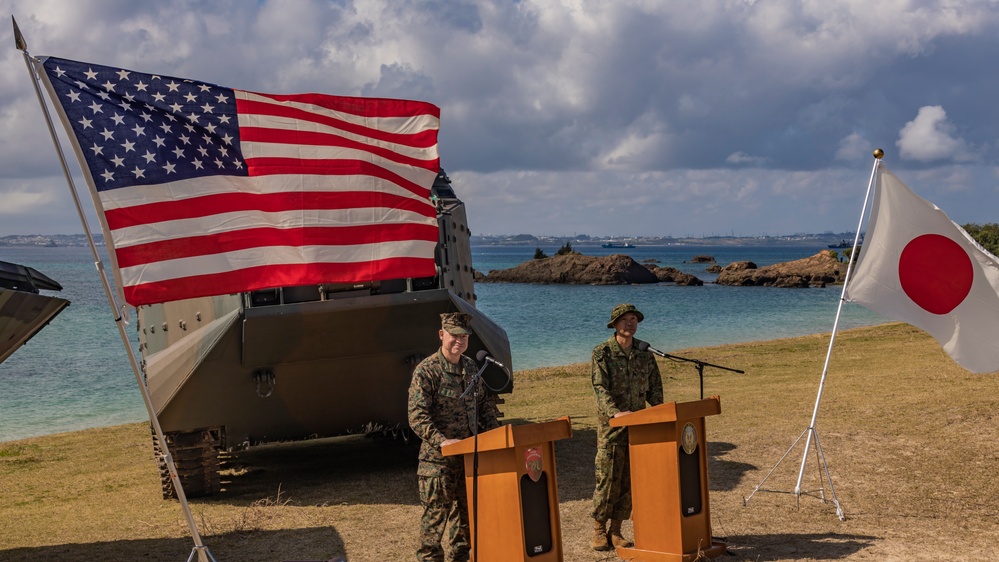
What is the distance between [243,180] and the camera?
6727mm

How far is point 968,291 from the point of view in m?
8.01

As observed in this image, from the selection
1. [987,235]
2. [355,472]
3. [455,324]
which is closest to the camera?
[455,324]

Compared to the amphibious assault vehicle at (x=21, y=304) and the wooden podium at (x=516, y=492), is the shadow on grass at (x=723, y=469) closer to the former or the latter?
the wooden podium at (x=516, y=492)

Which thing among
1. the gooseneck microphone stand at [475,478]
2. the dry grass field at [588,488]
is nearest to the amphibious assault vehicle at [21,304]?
the dry grass field at [588,488]

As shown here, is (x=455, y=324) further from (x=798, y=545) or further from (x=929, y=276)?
(x=929, y=276)

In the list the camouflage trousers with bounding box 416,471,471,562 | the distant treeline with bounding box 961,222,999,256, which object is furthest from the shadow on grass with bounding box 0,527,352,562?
the distant treeline with bounding box 961,222,999,256

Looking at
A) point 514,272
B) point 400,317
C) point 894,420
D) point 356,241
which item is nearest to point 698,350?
point 894,420

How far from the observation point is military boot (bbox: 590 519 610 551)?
23.7 feet

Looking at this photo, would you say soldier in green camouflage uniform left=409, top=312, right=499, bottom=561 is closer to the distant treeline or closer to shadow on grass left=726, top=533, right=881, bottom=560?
shadow on grass left=726, top=533, right=881, bottom=560

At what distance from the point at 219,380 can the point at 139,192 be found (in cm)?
342

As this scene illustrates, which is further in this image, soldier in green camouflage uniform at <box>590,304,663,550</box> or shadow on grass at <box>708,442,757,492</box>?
shadow on grass at <box>708,442,757,492</box>

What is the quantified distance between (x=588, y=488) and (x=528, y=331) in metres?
29.8

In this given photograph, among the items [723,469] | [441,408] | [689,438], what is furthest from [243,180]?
[723,469]

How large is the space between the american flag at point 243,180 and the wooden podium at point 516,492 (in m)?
1.90
